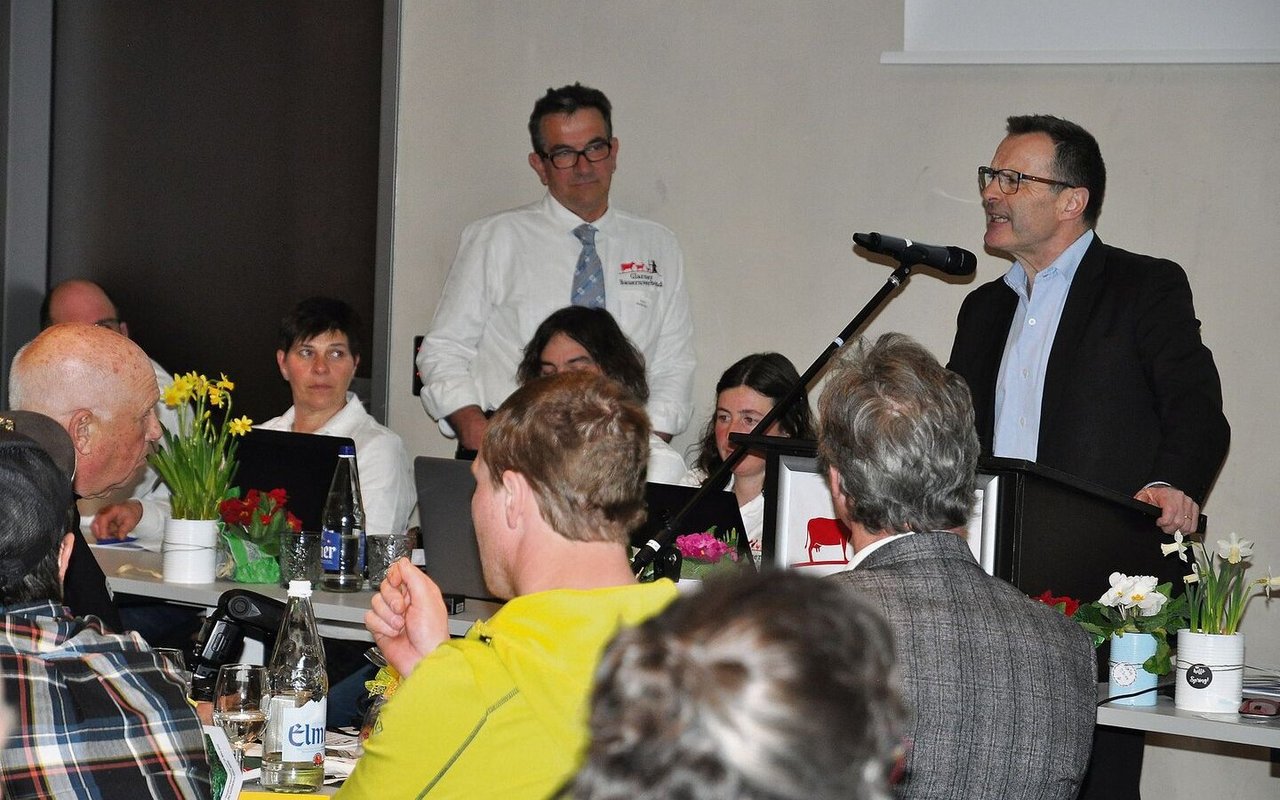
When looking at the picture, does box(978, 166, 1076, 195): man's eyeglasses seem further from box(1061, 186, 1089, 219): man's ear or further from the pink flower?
the pink flower

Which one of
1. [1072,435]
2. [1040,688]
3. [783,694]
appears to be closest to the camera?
[783,694]

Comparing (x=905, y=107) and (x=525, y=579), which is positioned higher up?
(x=905, y=107)

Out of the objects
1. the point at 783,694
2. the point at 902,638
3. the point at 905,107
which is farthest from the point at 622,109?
the point at 783,694

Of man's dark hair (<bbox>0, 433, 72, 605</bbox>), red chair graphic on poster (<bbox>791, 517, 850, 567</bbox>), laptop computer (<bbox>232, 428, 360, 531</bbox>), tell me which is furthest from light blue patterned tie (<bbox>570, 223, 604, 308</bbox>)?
man's dark hair (<bbox>0, 433, 72, 605</bbox>)

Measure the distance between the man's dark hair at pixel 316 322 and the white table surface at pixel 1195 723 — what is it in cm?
281

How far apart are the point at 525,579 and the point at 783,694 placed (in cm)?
101

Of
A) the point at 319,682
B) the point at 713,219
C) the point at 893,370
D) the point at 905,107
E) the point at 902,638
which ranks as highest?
the point at 905,107

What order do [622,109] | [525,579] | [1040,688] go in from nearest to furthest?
[525,579]
[1040,688]
[622,109]

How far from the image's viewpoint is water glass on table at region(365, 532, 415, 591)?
352 cm

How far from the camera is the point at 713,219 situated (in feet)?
16.4

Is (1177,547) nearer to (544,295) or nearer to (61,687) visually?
(61,687)

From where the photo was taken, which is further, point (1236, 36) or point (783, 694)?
point (1236, 36)

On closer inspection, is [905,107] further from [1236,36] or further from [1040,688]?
[1040,688]

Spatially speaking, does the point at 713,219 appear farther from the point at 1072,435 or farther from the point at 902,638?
the point at 902,638
